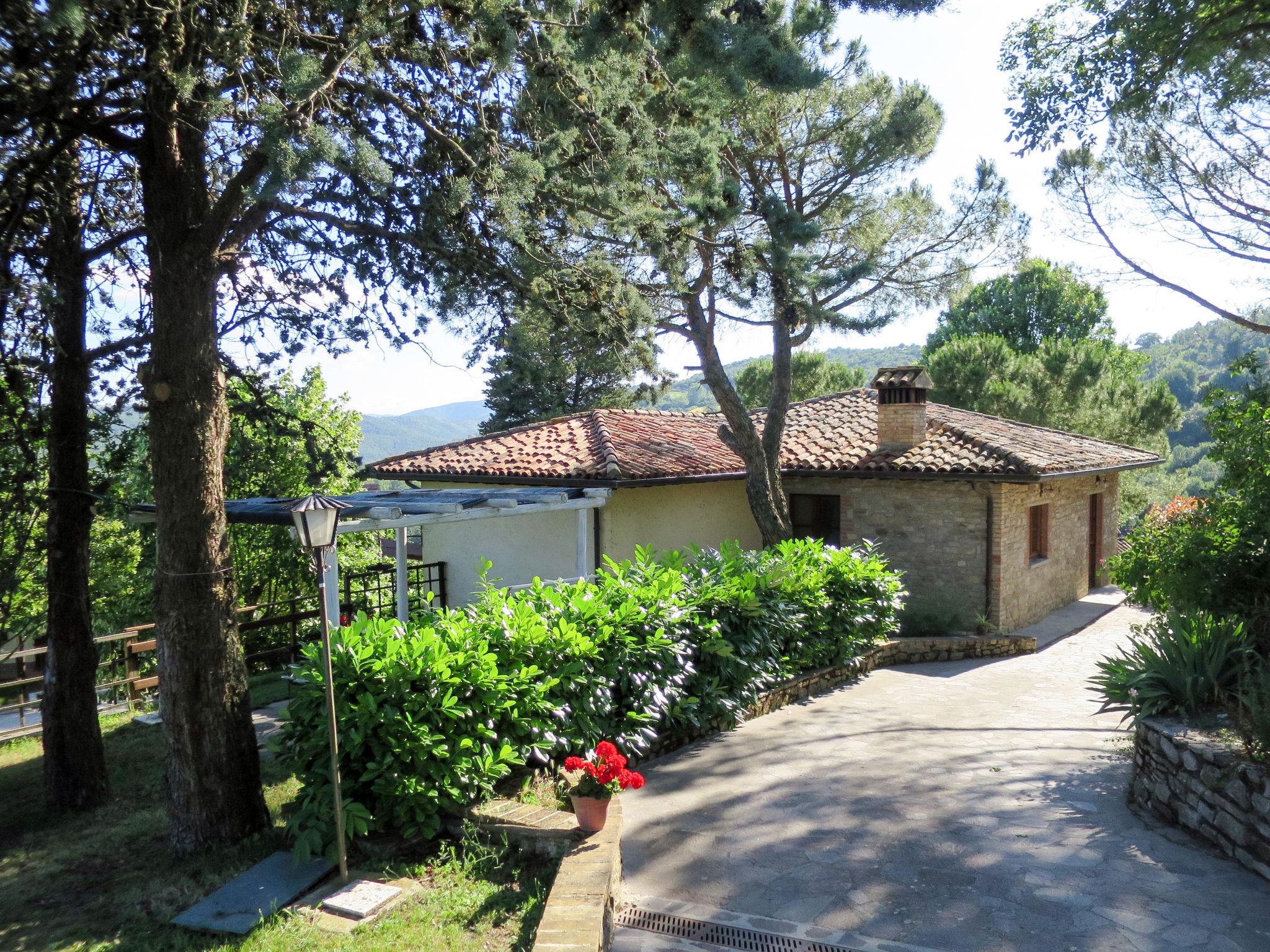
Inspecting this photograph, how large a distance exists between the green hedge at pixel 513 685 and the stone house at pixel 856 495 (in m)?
4.22

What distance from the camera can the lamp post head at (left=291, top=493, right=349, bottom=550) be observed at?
17.9ft

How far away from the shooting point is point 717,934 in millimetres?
4402

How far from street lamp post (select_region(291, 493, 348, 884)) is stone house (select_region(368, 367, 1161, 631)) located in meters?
6.62

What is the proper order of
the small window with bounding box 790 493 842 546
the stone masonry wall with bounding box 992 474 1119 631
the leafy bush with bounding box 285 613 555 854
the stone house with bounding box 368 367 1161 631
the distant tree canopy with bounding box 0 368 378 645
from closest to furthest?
1. the leafy bush with bounding box 285 613 555 854
2. the distant tree canopy with bounding box 0 368 378 645
3. the stone house with bounding box 368 367 1161 631
4. the stone masonry wall with bounding box 992 474 1119 631
5. the small window with bounding box 790 493 842 546

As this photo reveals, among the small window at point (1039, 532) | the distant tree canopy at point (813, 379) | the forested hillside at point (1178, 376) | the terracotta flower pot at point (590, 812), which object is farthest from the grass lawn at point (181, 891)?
the distant tree canopy at point (813, 379)

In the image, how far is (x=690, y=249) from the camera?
8.73 m

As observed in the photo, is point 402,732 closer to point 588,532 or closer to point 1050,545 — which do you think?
point 588,532

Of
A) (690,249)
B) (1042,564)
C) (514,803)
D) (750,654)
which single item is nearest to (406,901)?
(514,803)

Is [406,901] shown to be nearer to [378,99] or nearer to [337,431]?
[378,99]

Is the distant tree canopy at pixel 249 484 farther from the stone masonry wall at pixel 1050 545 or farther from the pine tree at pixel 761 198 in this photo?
the stone masonry wall at pixel 1050 545

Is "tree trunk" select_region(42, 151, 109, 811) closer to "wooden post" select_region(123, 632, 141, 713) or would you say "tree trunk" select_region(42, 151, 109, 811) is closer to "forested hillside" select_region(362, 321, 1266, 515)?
"wooden post" select_region(123, 632, 141, 713)

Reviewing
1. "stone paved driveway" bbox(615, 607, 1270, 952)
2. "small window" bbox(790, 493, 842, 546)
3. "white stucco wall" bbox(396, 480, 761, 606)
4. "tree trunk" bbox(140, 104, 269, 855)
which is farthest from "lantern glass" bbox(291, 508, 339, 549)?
"small window" bbox(790, 493, 842, 546)

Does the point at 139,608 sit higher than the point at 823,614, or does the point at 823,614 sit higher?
the point at 823,614

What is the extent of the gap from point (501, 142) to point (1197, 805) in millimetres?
6895
